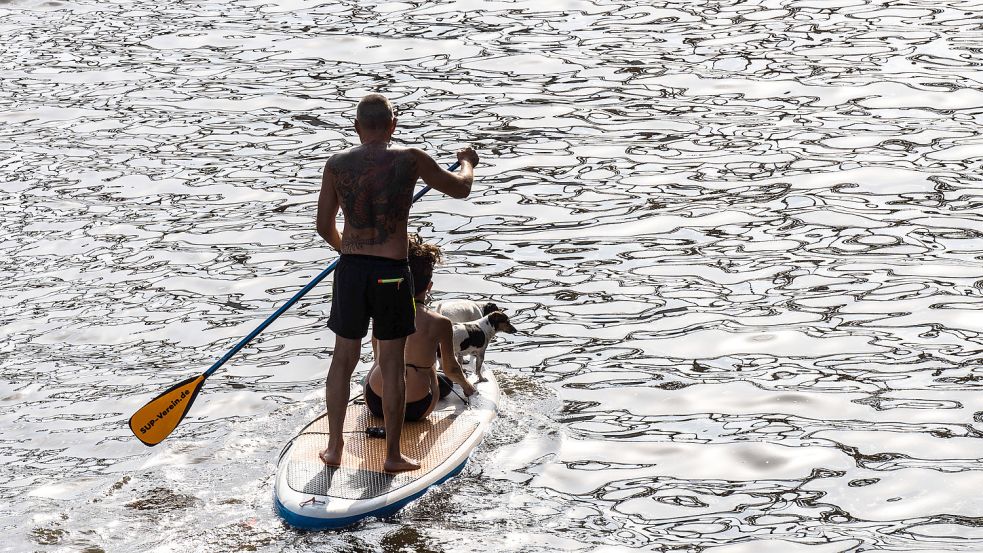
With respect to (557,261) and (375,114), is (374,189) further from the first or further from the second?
(557,261)

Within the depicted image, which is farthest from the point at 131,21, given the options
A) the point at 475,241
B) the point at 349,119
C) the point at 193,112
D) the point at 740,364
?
the point at 740,364

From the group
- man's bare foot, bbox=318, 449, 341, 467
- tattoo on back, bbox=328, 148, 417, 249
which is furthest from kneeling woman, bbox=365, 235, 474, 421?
tattoo on back, bbox=328, 148, 417, 249

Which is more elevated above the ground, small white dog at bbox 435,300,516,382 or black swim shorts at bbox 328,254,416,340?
black swim shorts at bbox 328,254,416,340

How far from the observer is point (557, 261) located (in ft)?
38.9

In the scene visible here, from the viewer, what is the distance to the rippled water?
24.7ft

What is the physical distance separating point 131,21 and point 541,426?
48.6 ft

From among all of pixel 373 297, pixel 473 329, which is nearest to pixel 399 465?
pixel 373 297

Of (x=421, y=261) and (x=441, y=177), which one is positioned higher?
(x=441, y=177)

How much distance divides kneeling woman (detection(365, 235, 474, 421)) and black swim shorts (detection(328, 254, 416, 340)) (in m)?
0.66

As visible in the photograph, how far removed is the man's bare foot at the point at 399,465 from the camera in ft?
24.9

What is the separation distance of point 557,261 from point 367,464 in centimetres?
455

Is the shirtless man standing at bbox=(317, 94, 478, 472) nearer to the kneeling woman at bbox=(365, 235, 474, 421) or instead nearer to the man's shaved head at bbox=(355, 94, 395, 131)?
the man's shaved head at bbox=(355, 94, 395, 131)

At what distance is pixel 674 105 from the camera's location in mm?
16281

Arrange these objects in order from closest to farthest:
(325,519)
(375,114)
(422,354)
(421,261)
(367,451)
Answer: (325,519) → (375,114) → (367,451) → (421,261) → (422,354)
